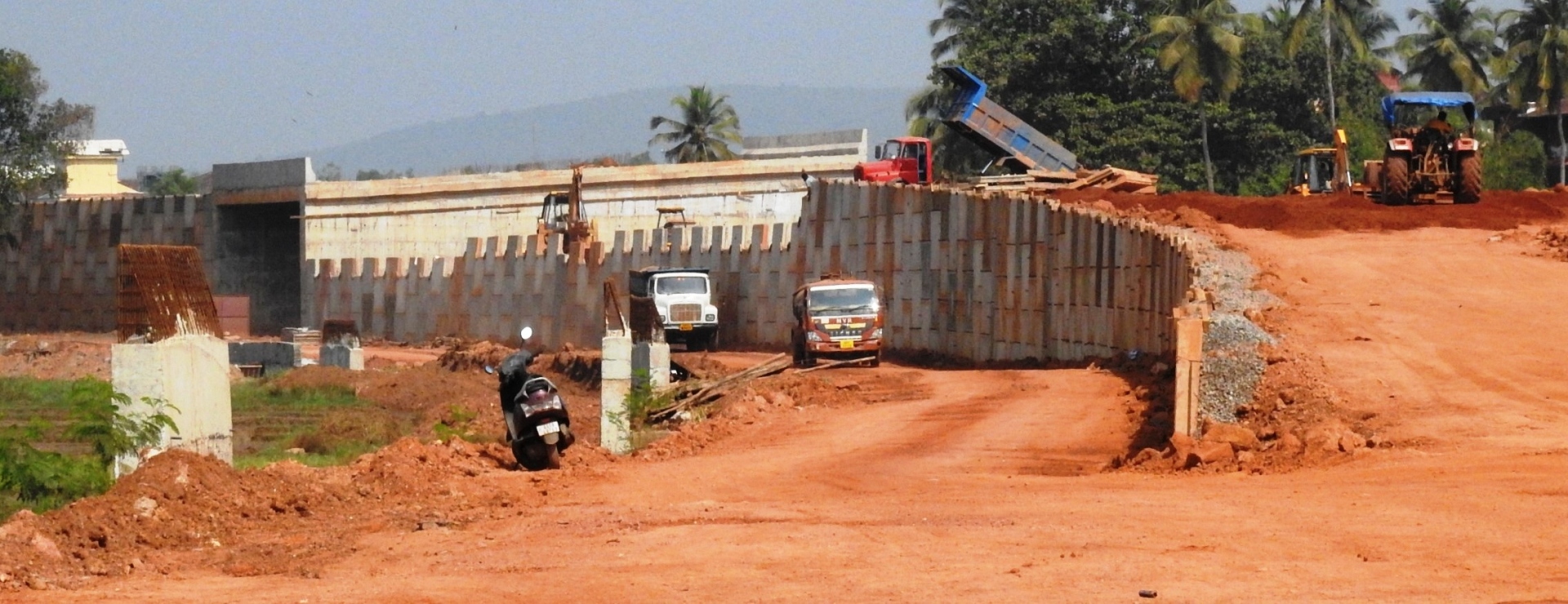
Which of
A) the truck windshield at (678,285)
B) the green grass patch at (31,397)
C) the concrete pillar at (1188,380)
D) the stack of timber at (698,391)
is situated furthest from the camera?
the truck windshield at (678,285)

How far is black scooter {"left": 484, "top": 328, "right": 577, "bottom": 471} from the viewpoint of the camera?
15.4 meters

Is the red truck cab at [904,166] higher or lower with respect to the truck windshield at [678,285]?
higher

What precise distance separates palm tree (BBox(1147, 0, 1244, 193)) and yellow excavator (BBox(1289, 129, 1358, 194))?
12.9 meters

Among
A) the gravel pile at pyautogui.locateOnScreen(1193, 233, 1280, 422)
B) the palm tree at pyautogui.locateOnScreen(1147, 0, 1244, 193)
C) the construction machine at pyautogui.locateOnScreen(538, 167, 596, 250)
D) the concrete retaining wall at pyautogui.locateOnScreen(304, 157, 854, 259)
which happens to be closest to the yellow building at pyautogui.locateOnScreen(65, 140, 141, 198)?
the concrete retaining wall at pyautogui.locateOnScreen(304, 157, 854, 259)

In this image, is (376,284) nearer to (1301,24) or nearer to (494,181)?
(494,181)

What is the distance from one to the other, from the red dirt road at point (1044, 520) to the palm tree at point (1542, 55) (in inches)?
→ 2101

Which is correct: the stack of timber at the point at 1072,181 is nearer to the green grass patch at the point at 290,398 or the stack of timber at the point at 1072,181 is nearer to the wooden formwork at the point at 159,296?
the green grass patch at the point at 290,398

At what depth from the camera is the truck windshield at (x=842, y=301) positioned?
33.5 metres

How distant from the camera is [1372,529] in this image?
10.5m

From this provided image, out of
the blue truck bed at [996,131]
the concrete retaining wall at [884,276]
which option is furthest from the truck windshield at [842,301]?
the blue truck bed at [996,131]

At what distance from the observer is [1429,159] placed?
36.4 metres

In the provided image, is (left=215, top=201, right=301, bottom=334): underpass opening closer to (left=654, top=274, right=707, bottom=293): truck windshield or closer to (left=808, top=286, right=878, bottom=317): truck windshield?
(left=654, top=274, right=707, bottom=293): truck windshield

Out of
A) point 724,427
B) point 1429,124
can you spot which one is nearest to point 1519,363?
point 724,427

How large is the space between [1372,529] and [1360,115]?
67566mm
